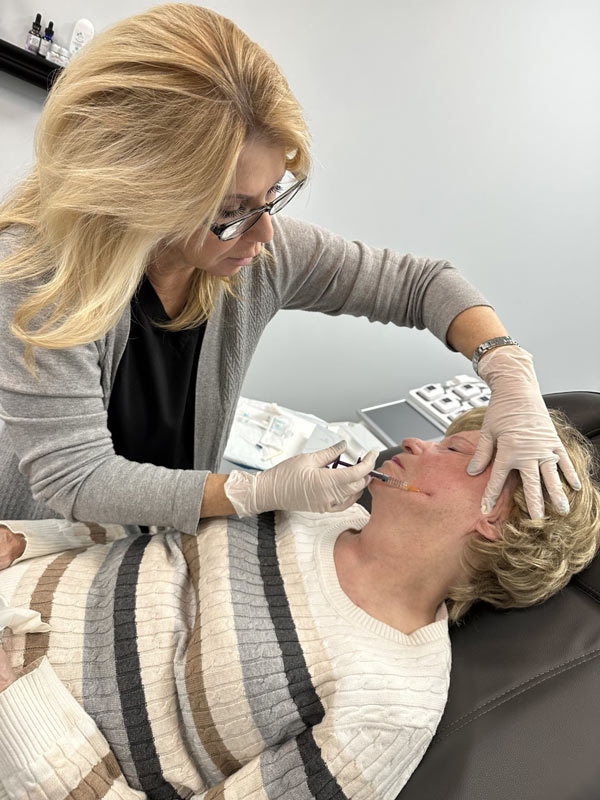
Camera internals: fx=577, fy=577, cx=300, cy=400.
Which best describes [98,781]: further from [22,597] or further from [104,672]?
[22,597]

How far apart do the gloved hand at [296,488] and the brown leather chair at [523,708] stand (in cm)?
39

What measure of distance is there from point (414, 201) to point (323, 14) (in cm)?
81

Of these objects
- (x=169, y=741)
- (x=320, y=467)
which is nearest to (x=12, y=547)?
(x=169, y=741)

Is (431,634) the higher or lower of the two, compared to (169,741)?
higher

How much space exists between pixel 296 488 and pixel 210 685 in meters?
0.40

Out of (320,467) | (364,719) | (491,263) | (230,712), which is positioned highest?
(491,263)

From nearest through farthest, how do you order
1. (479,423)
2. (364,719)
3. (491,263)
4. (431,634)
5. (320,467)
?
1. (364,719)
2. (431,634)
3. (320,467)
4. (479,423)
5. (491,263)

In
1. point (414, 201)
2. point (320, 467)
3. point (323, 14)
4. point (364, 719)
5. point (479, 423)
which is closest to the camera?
point (364, 719)

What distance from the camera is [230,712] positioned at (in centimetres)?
101

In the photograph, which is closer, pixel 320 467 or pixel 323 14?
pixel 320 467

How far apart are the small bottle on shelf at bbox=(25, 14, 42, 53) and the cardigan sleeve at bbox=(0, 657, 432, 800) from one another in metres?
1.94

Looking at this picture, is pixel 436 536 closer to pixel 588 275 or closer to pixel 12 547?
pixel 12 547

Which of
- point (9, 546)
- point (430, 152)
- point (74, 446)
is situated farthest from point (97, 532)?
point (430, 152)

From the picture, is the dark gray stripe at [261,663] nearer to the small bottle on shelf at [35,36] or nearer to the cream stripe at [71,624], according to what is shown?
the cream stripe at [71,624]
